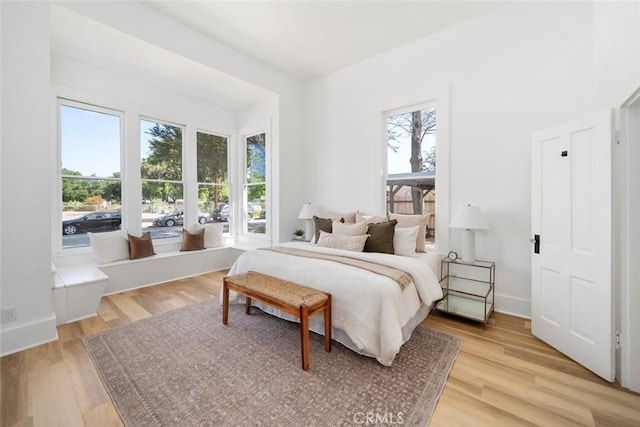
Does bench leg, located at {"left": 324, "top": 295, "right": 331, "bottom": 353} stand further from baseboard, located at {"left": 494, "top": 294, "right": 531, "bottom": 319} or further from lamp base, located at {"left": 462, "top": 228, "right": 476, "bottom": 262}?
baseboard, located at {"left": 494, "top": 294, "right": 531, "bottom": 319}

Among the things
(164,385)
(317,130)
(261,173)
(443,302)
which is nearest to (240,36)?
(317,130)

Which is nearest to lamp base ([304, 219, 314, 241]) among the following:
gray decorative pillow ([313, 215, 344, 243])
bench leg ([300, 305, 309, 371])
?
gray decorative pillow ([313, 215, 344, 243])

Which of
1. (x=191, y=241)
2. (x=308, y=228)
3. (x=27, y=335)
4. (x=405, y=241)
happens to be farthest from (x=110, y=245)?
(x=405, y=241)

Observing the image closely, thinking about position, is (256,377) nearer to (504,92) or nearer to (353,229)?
(353,229)

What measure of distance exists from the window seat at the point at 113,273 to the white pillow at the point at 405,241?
2862 millimetres

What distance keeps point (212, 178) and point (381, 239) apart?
351cm

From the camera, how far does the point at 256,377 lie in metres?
1.83

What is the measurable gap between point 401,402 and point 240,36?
4.16 m

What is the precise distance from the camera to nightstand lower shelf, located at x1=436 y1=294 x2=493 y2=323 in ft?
8.55

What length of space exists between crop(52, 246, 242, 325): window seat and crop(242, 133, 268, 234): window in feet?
2.15

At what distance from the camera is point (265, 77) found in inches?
163

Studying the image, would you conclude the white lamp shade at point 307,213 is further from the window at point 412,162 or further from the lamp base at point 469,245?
the lamp base at point 469,245

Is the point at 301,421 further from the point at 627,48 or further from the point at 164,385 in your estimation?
the point at 627,48

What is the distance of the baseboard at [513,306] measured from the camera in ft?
9.09
